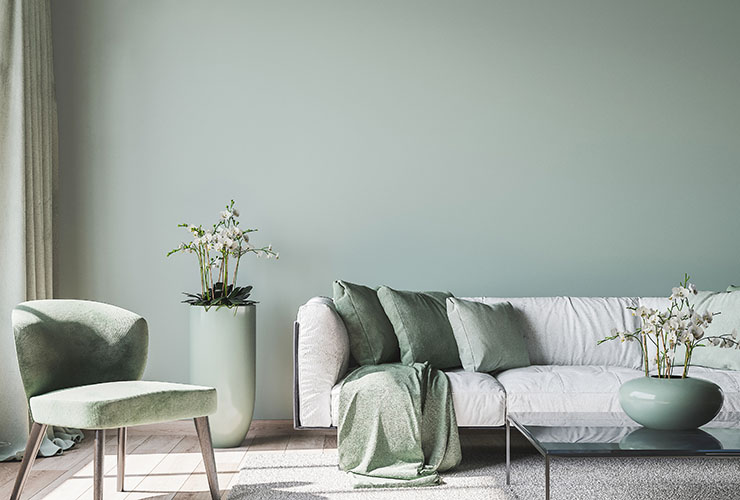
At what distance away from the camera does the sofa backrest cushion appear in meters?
3.98

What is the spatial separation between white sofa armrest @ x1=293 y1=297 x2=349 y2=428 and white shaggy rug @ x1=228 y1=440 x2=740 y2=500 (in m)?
0.25

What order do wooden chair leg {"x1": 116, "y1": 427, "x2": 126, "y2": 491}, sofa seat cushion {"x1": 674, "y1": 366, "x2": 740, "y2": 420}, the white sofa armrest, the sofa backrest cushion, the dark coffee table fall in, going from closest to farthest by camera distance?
the dark coffee table → wooden chair leg {"x1": 116, "y1": 427, "x2": 126, "y2": 491} → sofa seat cushion {"x1": 674, "y1": 366, "x2": 740, "y2": 420} → the white sofa armrest → the sofa backrest cushion

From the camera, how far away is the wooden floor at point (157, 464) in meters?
3.06

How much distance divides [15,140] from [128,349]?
1.44m

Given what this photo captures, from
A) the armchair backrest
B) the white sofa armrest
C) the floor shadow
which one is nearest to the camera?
the armchair backrest

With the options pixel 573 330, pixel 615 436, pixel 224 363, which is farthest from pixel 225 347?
pixel 615 436

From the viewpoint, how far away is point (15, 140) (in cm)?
376

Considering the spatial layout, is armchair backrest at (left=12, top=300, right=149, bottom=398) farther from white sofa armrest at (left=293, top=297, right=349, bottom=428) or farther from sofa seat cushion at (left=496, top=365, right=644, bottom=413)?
sofa seat cushion at (left=496, top=365, right=644, bottom=413)

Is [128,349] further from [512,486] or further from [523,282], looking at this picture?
[523,282]

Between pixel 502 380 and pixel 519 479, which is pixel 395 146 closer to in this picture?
pixel 502 380

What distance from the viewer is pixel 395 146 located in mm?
4398

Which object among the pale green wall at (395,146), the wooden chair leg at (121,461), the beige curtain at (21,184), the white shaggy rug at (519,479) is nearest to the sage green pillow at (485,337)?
the white shaggy rug at (519,479)

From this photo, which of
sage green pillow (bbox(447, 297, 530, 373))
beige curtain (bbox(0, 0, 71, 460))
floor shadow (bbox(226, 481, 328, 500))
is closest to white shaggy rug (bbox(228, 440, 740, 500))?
floor shadow (bbox(226, 481, 328, 500))

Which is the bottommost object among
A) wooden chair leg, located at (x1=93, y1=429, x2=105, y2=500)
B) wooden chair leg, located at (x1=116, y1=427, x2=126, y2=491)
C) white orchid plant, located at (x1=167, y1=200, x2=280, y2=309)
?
wooden chair leg, located at (x1=116, y1=427, x2=126, y2=491)
